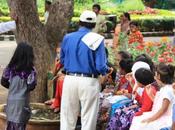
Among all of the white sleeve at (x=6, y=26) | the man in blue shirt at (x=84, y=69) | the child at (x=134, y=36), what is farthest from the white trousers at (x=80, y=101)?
the child at (x=134, y=36)

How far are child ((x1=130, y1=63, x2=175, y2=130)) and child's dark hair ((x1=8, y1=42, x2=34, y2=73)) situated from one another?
1.29 m

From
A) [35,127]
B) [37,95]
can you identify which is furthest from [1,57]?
[35,127]

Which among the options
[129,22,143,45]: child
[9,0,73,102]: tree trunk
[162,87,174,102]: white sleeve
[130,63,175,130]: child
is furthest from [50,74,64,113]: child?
[129,22,143,45]: child

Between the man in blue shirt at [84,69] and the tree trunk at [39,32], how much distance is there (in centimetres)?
152

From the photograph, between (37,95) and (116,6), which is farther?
(116,6)

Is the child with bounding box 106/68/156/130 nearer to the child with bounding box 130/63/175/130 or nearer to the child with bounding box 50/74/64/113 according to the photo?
the child with bounding box 130/63/175/130

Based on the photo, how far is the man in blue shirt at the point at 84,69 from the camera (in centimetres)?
562

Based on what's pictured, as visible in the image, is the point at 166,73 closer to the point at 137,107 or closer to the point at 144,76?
the point at 144,76

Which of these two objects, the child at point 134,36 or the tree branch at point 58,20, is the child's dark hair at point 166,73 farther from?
the child at point 134,36

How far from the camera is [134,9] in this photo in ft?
104

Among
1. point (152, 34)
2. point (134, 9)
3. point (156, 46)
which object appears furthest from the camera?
point (134, 9)

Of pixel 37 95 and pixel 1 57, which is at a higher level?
pixel 37 95

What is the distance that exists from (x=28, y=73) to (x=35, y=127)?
2.73ft

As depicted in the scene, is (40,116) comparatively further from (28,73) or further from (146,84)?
(146,84)
